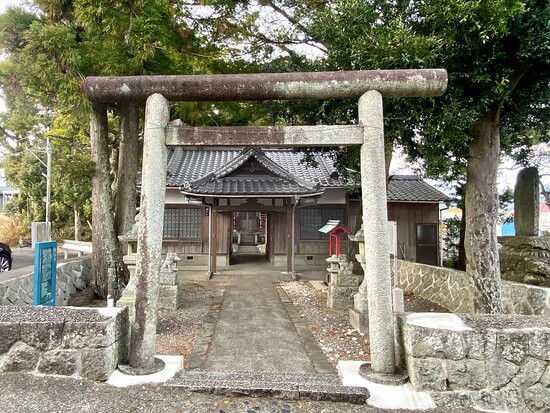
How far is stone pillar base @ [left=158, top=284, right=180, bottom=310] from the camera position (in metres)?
8.43

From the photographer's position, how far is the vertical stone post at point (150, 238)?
146 inches

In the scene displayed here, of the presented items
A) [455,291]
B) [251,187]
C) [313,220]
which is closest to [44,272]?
[251,187]

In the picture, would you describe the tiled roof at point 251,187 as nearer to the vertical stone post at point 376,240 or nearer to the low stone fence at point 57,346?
the vertical stone post at point 376,240

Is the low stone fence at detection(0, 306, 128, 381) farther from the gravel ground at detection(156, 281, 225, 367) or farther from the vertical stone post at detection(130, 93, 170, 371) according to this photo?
the gravel ground at detection(156, 281, 225, 367)

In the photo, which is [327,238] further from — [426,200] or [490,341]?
[490,341]

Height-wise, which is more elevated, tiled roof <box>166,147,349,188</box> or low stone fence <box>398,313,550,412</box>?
tiled roof <box>166,147,349,188</box>

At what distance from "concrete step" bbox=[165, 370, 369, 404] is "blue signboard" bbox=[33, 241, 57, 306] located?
3743mm

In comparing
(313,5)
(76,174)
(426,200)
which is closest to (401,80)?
(313,5)

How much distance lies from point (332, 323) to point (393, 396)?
4335 millimetres

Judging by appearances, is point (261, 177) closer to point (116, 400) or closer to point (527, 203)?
point (527, 203)

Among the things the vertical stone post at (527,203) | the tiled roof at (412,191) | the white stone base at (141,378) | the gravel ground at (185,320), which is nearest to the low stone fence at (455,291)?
the vertical stone post at (527,203)

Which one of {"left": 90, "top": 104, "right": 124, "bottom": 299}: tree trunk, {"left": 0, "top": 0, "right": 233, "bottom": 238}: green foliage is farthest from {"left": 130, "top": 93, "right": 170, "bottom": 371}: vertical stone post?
{"left": 90, "top": 104, "right": 124, "bottom": 299}: tree trunk

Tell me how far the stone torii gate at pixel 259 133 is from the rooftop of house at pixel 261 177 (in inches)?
220

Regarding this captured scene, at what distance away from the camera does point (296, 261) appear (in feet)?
52.4
